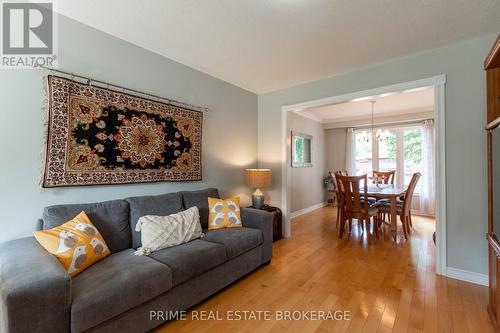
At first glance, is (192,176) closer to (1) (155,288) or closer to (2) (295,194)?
(1) (155,288)

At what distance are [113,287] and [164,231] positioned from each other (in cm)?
67

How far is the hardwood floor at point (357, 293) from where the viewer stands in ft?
5.54

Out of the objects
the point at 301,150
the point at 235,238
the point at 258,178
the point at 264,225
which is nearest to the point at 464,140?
the point at 264,225

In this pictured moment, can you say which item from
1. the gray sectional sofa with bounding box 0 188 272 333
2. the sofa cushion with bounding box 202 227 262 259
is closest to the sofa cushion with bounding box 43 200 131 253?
the gray sectional sofa with bounding box 0 188 272 333

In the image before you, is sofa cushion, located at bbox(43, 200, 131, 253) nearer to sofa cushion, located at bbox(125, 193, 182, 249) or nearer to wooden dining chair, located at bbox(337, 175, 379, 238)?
sofa cushion, located at bbox(125, 193, 182, 249)

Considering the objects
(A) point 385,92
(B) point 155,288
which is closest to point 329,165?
(A) point 385,92

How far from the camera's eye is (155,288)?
1558 mm

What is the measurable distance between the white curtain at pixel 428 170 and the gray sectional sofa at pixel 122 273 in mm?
4499

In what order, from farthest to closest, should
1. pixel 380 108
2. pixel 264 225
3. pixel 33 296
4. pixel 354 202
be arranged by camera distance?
pixel 380 108
pixel 354 202
pixel 264 225
pixel 33 296

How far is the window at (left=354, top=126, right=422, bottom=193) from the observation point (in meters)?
5.37

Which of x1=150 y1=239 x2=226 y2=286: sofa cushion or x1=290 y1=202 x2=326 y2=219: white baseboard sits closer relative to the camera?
x1=150 y1=239 x2=226 y2=286: sofa cushion

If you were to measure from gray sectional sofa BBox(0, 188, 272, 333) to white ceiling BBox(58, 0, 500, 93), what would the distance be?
5.39 feet

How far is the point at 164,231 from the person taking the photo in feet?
6.68

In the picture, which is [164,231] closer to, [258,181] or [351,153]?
[258,181]
